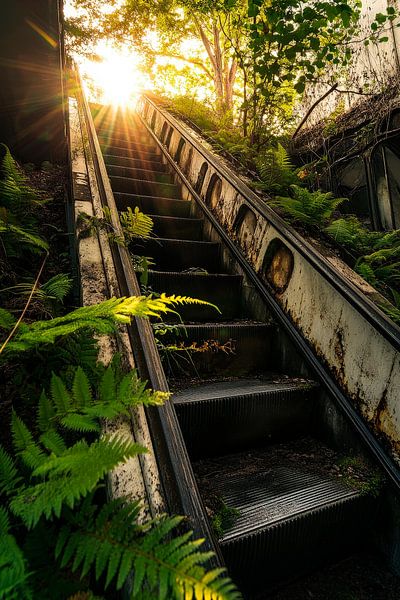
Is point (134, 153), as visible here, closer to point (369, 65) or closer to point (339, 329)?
point (369, 65)

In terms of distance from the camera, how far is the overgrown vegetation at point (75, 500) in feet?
2.17

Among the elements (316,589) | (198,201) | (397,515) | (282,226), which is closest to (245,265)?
(282,226)

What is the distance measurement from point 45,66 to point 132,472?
5070 millimetres

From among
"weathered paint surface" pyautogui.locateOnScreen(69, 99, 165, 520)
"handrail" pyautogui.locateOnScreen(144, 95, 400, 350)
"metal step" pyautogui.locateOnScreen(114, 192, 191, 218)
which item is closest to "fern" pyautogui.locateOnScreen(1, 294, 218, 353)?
"weathered paint surface" pyautogui.locateOnScreen(69, 99, 165, 520)

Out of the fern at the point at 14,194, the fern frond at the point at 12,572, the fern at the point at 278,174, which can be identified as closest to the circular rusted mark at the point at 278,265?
the fern at the point at 278,174

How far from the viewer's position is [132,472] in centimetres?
106

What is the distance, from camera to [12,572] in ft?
2.04

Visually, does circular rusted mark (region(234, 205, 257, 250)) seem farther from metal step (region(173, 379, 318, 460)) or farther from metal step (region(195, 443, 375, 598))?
metal step (region(195, 443, 375, 598))

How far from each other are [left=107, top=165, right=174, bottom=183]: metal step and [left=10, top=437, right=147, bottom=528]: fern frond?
487 cm

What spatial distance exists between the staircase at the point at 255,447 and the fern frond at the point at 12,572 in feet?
2.98

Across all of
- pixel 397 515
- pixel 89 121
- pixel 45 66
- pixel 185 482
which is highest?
pixel 45 66

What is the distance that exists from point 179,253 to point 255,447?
2165mm

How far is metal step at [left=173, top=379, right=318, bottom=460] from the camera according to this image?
6.24 feet

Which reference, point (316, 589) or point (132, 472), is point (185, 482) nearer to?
point (132, 472)
